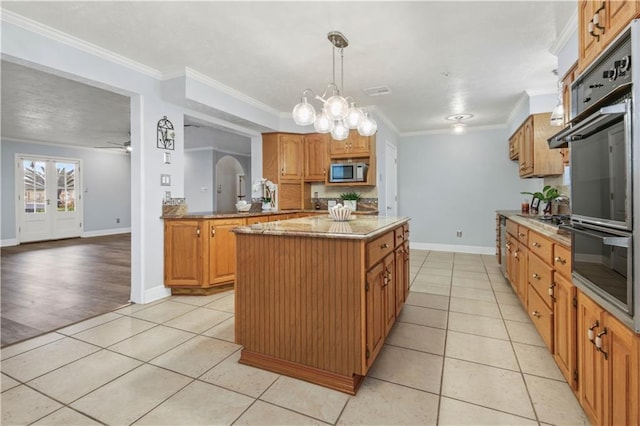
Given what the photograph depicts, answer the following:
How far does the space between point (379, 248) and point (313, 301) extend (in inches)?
21.2

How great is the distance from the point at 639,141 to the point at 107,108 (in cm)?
601

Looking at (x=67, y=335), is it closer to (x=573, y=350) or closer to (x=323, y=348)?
(x=323, y=348)

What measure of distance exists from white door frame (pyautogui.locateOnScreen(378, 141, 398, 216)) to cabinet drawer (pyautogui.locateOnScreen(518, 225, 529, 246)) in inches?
96.0

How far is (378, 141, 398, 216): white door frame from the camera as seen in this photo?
5445 mm

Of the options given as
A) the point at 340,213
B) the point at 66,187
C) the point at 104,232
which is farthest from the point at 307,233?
the point at 104,232

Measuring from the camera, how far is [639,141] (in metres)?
0.99

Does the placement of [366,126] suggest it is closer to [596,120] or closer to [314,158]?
[596,120]

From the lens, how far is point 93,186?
8.57m

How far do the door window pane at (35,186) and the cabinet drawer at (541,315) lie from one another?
9918 millimetres

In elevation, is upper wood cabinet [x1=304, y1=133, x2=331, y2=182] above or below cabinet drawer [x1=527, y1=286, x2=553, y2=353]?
above

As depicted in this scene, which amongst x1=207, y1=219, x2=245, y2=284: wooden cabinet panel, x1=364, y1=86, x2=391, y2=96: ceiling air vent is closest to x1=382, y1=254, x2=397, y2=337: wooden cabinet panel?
x1=207, y1=219, x2=245, y2=284: wooden cabinet panel

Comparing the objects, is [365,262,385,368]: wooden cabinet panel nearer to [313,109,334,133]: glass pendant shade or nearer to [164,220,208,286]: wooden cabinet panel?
[313,109,334,133]: glass pendant shade

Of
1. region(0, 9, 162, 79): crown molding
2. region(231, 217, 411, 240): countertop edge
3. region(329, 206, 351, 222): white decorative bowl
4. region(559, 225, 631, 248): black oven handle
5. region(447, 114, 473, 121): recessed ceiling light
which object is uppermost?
region(447, 114, 473, 121): recessed ceiling light

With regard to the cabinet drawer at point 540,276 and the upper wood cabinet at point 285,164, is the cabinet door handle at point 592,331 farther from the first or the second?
the upper wood cabinet at point 285,164
